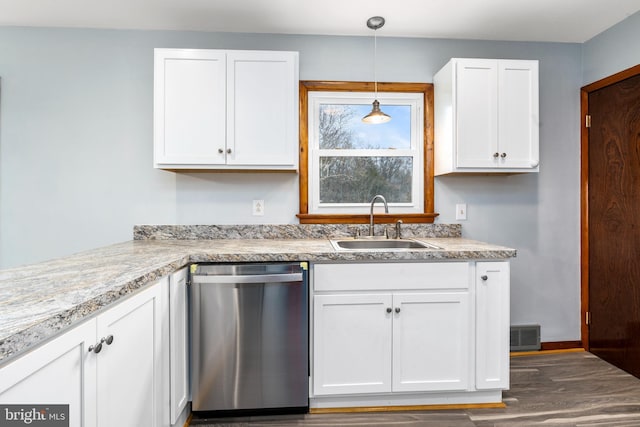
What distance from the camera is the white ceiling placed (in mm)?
2094

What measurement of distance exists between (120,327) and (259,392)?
0.91 meters

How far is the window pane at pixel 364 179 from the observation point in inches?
99.7

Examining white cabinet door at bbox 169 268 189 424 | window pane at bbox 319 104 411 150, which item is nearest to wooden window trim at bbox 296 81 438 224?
window pane at bbox 319 104 411 150

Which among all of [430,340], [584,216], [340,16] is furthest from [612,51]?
[430,340]

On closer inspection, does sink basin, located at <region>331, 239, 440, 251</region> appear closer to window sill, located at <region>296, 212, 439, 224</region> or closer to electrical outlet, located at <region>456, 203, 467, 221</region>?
window sill, located at <region>296, 212, 439, 224</region>

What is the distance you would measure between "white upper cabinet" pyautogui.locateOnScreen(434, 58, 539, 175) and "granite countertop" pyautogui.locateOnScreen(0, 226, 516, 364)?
593 mm

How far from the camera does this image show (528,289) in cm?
260

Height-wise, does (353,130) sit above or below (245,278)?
A: above

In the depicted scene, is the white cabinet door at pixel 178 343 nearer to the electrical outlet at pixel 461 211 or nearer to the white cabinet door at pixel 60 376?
the white cabinet door at pixel 60 376

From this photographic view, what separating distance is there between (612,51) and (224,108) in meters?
2.72

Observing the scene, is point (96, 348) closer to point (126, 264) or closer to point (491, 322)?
point (126, 264)

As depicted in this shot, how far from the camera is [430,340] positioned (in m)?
1.84

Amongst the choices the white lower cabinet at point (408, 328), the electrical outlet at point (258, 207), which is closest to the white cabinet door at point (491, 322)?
the white lower cabinet at point (408, 328)

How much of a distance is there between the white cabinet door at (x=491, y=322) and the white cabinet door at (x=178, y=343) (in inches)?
61.4
